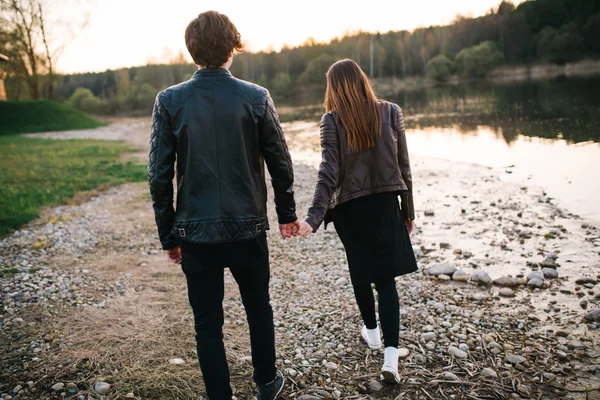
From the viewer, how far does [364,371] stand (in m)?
3.40

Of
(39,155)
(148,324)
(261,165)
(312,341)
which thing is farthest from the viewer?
(39,155)

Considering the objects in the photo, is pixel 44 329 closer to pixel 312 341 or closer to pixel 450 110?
pixel 312 341

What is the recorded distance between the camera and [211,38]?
240 cm

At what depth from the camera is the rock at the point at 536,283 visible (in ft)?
15.9

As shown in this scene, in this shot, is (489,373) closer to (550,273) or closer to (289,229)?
(289,229)

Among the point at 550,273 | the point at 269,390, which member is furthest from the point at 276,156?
the point at 550,273

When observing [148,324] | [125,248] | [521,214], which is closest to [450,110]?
[521,214]

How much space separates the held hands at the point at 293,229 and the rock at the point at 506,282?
3.03 m

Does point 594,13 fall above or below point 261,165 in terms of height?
above

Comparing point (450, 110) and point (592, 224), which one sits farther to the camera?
point (450, 110)

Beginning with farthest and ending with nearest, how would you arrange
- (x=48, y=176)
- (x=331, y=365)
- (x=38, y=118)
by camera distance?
(x=38, y=118) < (x=48, y=176) < (x=331, y=365)

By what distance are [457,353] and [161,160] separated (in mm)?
2703

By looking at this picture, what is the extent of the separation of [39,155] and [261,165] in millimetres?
18314

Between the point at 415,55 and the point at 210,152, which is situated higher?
the point at 415,55
